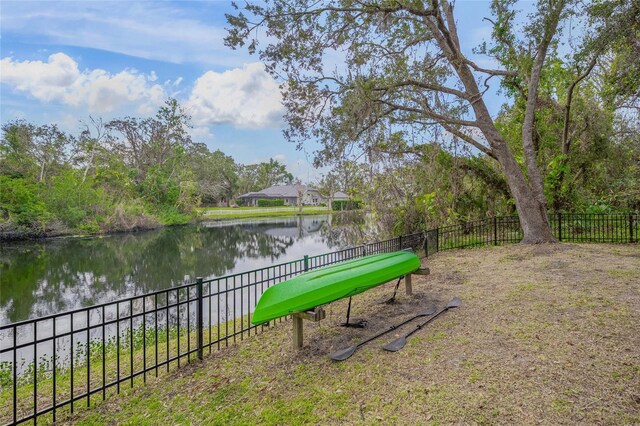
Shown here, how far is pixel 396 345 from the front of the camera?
154 inches

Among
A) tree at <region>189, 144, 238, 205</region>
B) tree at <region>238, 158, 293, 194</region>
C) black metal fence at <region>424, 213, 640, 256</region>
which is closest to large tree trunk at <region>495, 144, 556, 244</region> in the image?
black metal fence at <region>424, 213, 640, 256</region>

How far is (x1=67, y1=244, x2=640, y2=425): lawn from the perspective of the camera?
274 cm

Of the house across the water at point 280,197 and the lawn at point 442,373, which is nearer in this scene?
the lawn at point 442,373

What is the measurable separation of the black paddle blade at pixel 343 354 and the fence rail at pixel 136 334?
1423mm

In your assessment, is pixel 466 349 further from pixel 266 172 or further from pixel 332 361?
pixel 266 172

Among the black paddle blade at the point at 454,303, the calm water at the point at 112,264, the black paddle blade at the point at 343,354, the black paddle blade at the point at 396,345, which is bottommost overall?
the calm water at the point at 112,264

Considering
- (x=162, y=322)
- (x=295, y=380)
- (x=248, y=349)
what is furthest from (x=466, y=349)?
(x=162, y=322)

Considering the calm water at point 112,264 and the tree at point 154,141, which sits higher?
the tree at point 154,141

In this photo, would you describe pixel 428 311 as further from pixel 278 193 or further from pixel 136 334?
pixel 278 193

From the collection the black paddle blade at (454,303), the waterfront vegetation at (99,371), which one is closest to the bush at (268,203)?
the waterfront vegetation at (99,371)

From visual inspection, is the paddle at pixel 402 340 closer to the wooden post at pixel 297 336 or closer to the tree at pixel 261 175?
the wooden post at pixel 297 336

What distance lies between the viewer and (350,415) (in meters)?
2.78

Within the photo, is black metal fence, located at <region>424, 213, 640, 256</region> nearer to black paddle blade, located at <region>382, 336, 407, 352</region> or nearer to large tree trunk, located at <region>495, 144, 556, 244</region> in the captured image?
large tree trunk, located at <region>495, 144, 556, 244</region>

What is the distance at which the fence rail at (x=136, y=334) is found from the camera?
3.51m
